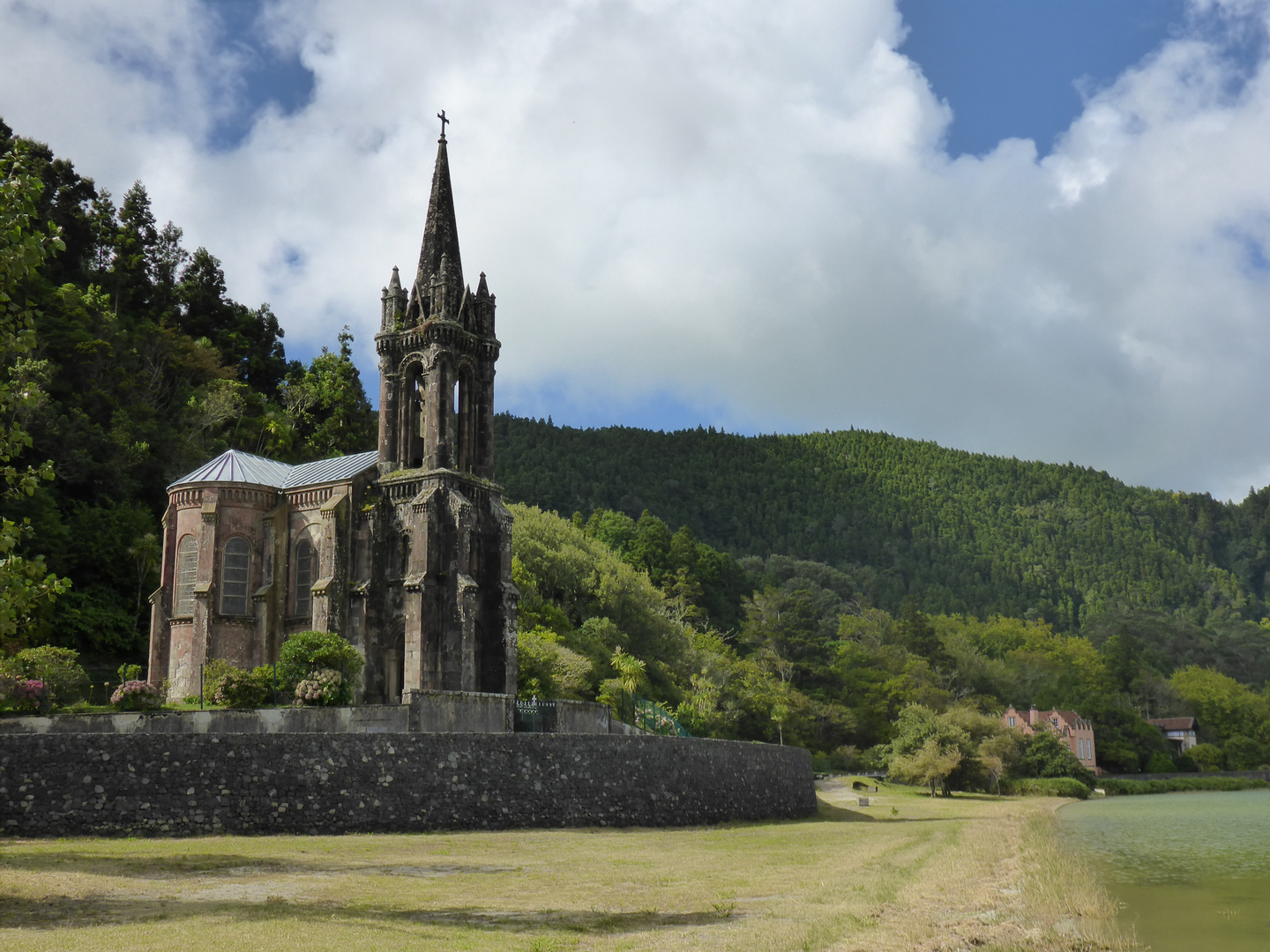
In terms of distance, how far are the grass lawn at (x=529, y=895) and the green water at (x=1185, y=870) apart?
1190 mm

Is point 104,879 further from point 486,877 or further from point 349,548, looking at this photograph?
point 349,548

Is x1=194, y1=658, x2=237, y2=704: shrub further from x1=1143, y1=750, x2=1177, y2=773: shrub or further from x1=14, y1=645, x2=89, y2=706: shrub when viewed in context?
x1=1143, y1=750, x2=1177, y2=773: shrub

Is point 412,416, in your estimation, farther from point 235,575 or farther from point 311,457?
point 311,457

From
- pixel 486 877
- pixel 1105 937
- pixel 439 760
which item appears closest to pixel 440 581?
pixel 439 760

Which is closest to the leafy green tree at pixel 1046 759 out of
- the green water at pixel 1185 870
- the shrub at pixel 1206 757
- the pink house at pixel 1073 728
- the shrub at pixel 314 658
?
the pink house at pixel 1073 728

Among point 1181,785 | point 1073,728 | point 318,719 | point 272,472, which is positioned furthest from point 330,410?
point 1181,785

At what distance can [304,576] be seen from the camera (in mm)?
40812

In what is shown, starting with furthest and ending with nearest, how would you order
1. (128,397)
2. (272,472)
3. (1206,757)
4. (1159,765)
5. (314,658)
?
(1206,757), (1159,765), (128,397), (272,472), (314,658)

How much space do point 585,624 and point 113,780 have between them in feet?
119

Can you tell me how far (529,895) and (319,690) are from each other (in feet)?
54.3

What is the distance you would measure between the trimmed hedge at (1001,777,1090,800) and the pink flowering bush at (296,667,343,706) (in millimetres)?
53818

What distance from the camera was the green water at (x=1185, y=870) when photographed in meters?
19.2

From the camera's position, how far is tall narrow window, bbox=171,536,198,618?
132ft

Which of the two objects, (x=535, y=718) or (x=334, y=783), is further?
(x=535, y=718)
